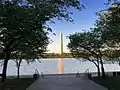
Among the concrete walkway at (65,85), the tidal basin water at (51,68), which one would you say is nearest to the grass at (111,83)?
the concrete walkway at (65,85)

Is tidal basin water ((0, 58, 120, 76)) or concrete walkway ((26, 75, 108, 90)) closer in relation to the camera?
concrete walkway ((26, 75, 108, 90))

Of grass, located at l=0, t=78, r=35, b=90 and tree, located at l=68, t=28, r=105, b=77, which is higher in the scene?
tree, located at l=68, t=28, r=105, b=77

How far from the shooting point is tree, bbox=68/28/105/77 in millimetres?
36153

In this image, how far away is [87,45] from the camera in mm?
38094

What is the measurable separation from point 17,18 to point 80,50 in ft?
96.9

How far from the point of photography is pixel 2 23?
12102 millimetres

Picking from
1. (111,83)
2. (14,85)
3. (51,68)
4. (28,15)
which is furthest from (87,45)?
(51,68)

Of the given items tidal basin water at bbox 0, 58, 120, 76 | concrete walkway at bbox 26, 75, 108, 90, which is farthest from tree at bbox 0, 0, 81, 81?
tidal basin water at bbox 0, 58, 120, 76

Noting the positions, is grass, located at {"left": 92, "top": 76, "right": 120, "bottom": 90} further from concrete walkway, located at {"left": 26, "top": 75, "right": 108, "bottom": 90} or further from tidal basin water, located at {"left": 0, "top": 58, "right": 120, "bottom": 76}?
tidal basin water, located at {"left": 0, "top": 58, "right": 120, "bottom": 76}

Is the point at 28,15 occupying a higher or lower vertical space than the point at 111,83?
higher

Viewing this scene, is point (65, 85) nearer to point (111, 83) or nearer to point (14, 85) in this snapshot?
point (14, 85)

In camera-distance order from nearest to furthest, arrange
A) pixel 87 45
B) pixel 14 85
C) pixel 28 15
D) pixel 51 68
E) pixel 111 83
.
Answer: pixel 28 15 < pixel 14 85 < pixel 111 83 < pixel 87 45 < pixel 51 68

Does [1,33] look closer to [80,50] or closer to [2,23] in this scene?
[2,23]

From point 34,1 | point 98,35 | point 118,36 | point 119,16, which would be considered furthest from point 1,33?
point 98,35
